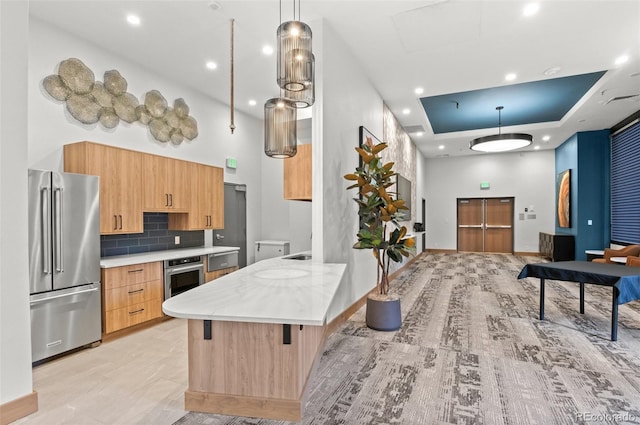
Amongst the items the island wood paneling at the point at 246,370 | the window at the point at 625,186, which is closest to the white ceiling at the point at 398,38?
the window at the point at 625,186

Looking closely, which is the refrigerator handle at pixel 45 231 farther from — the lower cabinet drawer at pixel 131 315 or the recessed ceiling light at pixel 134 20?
the recessed ceiling light at pixel 134 20

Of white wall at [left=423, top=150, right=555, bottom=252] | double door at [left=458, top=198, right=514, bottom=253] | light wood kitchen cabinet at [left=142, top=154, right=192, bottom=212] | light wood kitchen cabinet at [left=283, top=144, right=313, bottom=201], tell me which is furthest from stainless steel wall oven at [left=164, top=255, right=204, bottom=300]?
double door at [left=458, top=198, right=514, bottom=253]

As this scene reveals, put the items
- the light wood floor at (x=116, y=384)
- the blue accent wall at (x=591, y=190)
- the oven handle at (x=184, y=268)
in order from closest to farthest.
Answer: the light wood floor at (x=116, y=384) → the oven handle at (x=184, y=268) → the blue accent wall at (x=591, y=190)

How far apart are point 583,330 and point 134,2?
19.0 ft

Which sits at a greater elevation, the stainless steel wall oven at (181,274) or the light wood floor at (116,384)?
the stainless steel wall oven at (181,274)

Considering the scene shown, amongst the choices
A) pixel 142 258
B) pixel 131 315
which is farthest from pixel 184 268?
Result: pixel 131 315

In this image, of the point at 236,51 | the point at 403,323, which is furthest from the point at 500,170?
the point at 236,51

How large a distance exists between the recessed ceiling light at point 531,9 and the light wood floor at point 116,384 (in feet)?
15.5

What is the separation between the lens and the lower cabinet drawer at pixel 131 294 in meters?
3.49

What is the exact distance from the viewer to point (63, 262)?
3.07 metres

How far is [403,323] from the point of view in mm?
3924

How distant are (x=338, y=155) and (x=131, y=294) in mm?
2883

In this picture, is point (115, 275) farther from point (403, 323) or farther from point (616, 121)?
point (616, 121)

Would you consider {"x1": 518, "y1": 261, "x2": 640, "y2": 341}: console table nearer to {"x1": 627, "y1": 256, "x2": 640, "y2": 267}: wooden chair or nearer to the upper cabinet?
{"x1": 627, "y1": 256, "x2": 640, "y2": 267}: wooden chair
